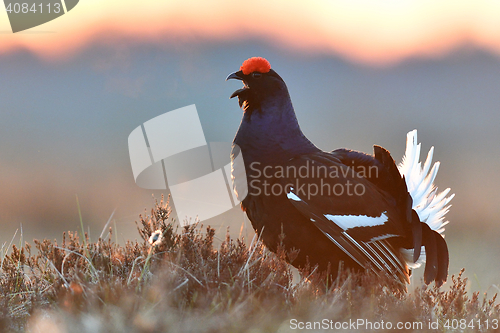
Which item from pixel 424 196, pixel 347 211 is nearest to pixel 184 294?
pixel 347 211

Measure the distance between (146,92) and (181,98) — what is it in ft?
8.10

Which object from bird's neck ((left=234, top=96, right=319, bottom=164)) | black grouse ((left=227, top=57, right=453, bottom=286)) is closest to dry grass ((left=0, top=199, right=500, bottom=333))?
black grouse ((left=227, top=57, right=453, bottom=286))

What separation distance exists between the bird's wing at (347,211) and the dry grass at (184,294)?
0.31m

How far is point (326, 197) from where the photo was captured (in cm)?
398

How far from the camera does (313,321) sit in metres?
2.79

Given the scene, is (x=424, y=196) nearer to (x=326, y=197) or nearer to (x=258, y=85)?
(x=326, y=197)

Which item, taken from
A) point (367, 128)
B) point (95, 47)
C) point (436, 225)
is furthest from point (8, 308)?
point (95, 47)

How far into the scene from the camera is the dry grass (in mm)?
2635

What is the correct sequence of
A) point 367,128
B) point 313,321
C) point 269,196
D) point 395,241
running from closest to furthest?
point 313,321, point 269,196, point 395,241, point 367,128

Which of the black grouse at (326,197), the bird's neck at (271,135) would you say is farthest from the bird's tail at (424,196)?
the bird's neck at (271,135)

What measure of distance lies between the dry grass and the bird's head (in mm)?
1423

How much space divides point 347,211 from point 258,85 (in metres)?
1.53

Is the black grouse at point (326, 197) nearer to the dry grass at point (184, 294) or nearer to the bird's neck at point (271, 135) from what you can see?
the bird's neck at point (271, 135)

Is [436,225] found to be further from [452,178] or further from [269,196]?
[452,178]
